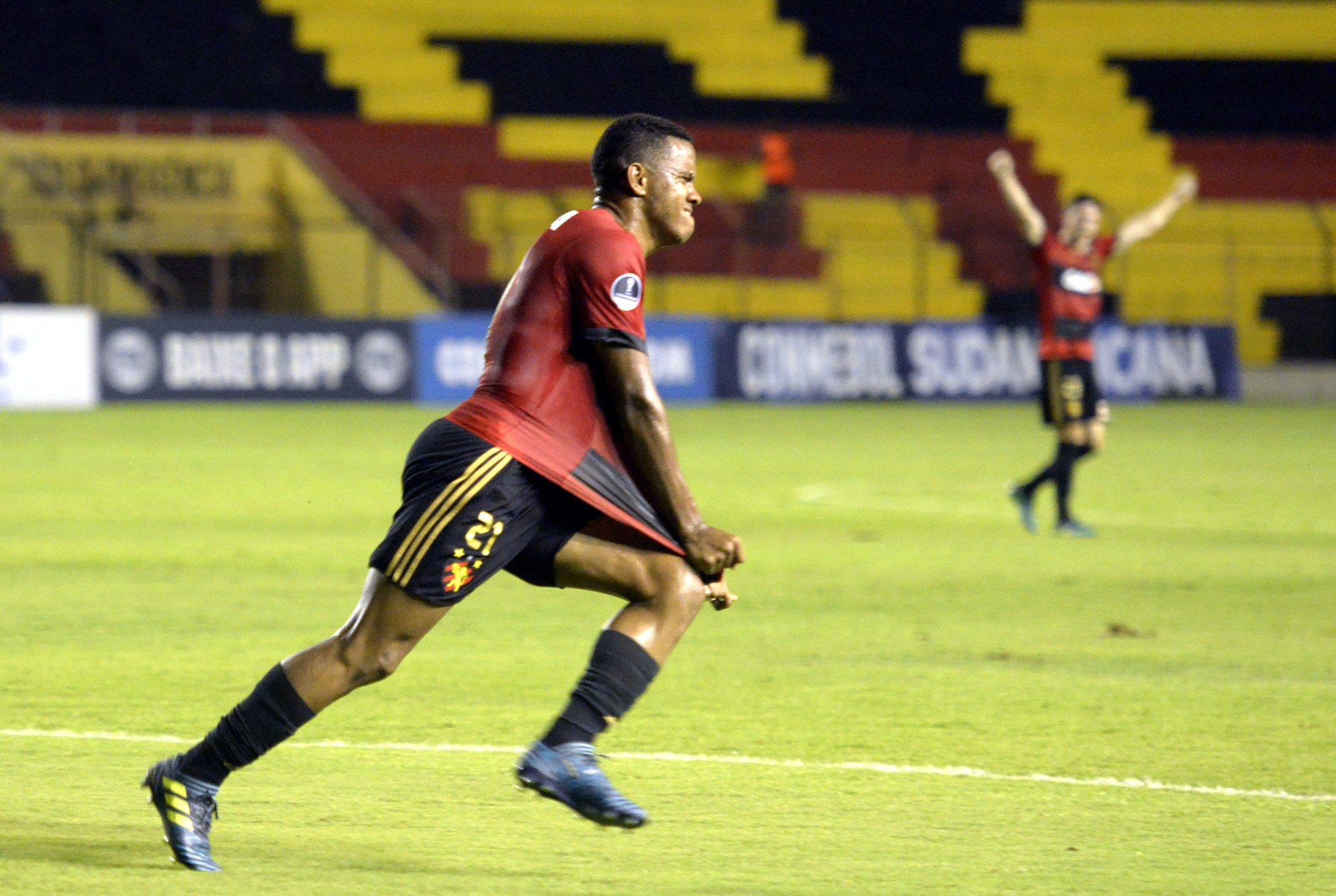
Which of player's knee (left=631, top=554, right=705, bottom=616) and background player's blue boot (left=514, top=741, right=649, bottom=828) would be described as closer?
background player's blue boot (left=514, top=741, right=649, bottom=828)

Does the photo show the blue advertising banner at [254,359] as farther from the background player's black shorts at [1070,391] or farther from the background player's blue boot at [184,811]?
the background player's blue boot at [184,811]

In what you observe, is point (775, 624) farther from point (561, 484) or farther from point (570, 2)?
point (570, 2)

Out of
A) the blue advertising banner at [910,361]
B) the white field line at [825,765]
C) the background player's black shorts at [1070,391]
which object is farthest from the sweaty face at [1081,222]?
the blue advertising banner at [910,361]

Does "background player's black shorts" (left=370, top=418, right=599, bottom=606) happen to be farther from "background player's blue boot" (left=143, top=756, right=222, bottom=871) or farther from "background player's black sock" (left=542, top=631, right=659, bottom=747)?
"background player's blue boot" (left=143, top=756, right=222, bottom=871)

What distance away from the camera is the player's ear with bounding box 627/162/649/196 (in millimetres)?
4934

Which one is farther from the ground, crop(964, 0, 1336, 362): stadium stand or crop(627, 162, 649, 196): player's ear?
crop(627, 162, 649, 196): player's ear

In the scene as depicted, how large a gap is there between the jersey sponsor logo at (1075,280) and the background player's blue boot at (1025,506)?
134 cm

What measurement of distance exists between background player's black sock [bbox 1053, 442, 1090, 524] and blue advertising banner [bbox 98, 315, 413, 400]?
16.3 metres

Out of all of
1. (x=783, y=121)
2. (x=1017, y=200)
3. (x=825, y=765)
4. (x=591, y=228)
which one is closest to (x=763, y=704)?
(x=825, y=765)

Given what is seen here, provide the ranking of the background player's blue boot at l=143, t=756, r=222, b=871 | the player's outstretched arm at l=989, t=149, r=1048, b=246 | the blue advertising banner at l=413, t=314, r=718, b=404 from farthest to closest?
the blue advertising banner at l=413, t=314, r=718, b=404
the player's outstretched arm at l=989, t=149, r=1048, b=246
the background player's blue boot at l=143, t=756, r=222, b=871

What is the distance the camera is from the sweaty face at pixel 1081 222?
524 inches

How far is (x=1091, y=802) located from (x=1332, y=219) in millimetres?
34721

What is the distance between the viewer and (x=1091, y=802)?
5629 millimetres

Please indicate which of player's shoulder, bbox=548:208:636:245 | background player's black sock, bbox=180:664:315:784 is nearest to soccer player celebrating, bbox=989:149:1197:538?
player's shoulder, bbox=548:208:636:245
